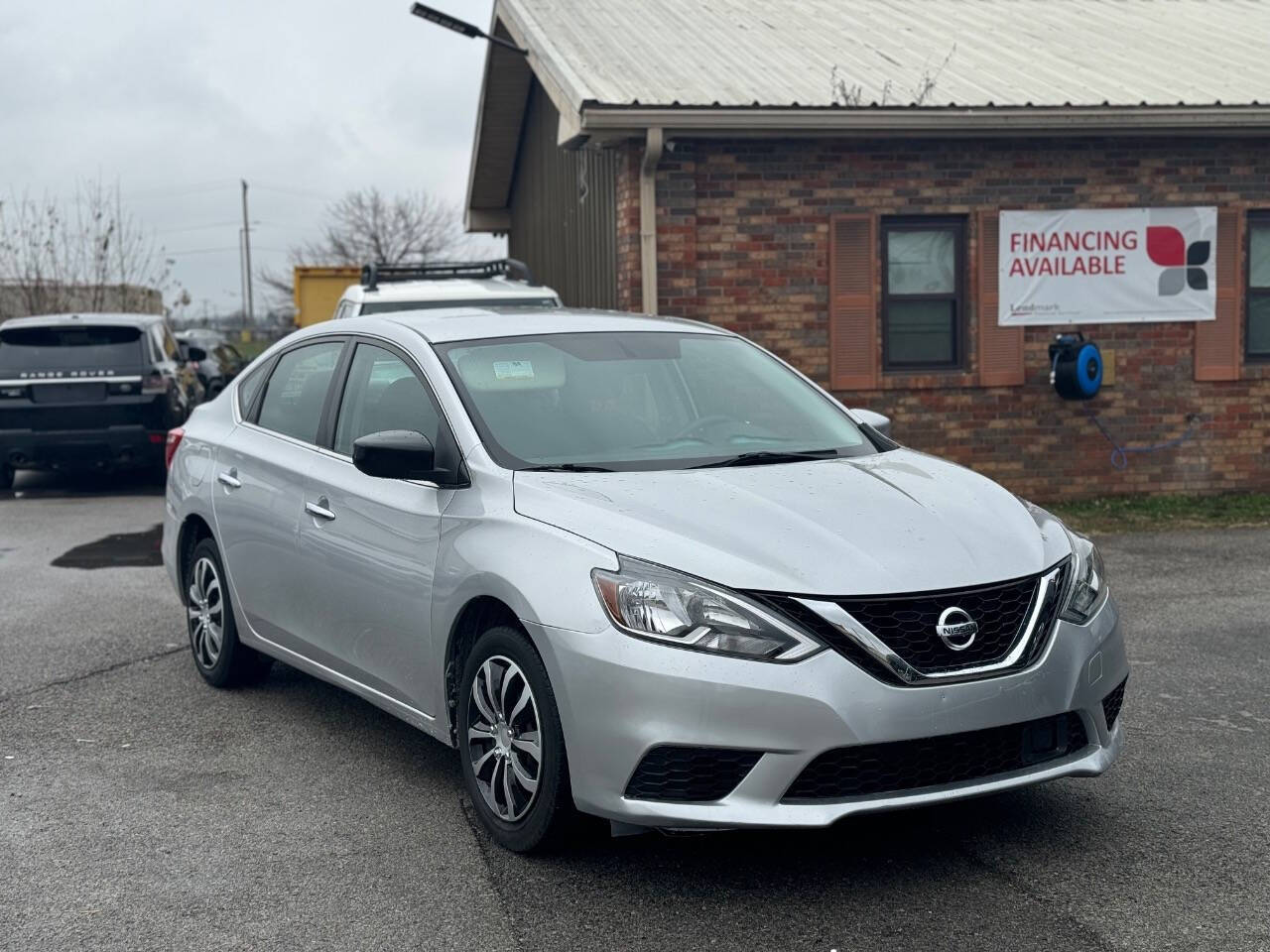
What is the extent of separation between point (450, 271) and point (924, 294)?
3993mm

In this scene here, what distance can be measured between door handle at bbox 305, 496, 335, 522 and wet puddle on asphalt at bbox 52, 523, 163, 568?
5.06 meters

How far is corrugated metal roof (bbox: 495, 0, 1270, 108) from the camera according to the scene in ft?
40.1

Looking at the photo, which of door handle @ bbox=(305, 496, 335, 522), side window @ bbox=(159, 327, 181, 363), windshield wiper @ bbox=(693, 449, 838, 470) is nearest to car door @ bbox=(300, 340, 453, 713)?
door handle @ bbox=(305, 496, 335, 522)

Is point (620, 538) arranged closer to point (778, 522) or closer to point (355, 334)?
point (778, 522)

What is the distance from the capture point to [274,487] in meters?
5.88

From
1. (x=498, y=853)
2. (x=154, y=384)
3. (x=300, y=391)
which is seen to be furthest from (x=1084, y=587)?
(x=154, y=384)

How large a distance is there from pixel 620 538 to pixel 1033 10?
1369cm

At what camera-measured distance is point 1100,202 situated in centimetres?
1270

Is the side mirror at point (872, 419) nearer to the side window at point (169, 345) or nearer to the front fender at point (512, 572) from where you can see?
the front fender at point (512, 572)

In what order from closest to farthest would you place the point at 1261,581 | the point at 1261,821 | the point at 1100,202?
the point at 1261,821 < the point at 1261,581 < the point at 1100,202

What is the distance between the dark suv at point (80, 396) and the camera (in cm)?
1415

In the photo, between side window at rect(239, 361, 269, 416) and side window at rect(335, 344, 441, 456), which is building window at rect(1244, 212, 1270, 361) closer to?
side window at rect(239, 361, 269, 416)

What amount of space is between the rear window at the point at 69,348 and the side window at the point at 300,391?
8.65 m

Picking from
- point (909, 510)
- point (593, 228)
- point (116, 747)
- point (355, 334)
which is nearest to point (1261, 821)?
point (909, 510)
